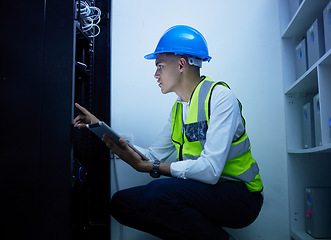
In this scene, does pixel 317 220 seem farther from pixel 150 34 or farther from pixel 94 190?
pixel 150 34

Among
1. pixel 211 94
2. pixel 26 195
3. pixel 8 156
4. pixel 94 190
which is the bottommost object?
pixel 94 190

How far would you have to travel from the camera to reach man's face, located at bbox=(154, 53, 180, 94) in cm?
179

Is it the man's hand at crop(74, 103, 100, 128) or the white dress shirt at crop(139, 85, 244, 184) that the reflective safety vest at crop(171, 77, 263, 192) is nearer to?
the white dress shirt at crop(139, 85, 244, 184)

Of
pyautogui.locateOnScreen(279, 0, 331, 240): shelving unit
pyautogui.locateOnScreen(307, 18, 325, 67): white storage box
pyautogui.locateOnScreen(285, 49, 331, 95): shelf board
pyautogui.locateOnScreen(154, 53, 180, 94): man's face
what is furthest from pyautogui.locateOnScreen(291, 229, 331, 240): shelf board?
pyautogui.locateOnScreen(154, 53, 180, 94): man's face

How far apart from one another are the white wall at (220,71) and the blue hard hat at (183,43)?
35 cm

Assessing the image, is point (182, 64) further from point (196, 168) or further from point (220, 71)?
point (196, 168)

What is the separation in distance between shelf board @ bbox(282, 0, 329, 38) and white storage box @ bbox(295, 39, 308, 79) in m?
0.11

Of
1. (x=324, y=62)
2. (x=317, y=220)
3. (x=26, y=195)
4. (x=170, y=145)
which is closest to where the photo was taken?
(x=26, y=195)

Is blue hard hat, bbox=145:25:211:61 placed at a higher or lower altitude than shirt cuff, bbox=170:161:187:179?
higher

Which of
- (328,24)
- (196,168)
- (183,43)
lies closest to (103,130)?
(196,168)

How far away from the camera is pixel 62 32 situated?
45.4 inches

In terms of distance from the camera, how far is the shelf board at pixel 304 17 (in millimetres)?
1706

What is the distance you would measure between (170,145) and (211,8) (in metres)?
1.00

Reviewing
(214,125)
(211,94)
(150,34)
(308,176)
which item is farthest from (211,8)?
(308,176)
